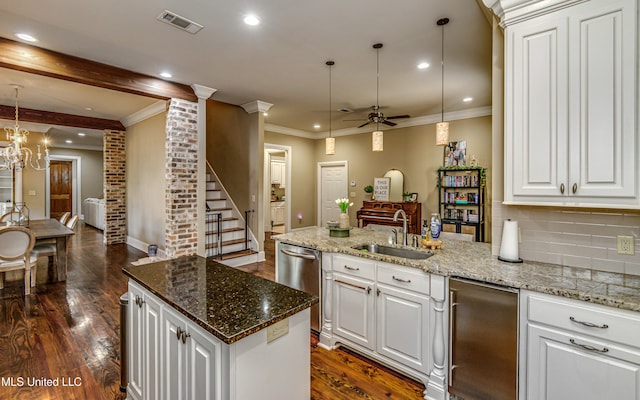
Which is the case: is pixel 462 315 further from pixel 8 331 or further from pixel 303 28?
pixel 8 331

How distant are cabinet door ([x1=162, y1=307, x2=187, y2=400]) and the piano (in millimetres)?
5196

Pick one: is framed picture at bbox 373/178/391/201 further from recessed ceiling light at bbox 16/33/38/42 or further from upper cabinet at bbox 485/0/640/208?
recessed ceiling light at bbox 16/33/38/42

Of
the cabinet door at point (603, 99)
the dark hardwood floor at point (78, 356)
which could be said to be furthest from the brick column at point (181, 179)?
the cabinet door at point (603, 99)

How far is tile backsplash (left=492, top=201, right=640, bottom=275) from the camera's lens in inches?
72.3

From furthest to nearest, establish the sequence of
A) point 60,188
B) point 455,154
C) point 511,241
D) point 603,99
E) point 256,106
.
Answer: point 60,188 → point 455,154 → point 256,106 → point 511,241 → point 603,99

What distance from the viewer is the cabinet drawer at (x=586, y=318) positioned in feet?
4.64

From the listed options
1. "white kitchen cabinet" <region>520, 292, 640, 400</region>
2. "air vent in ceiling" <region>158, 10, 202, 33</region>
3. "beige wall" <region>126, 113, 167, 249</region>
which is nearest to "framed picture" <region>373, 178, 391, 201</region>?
"beige wall" <region>126, 113, 167, 249</region>

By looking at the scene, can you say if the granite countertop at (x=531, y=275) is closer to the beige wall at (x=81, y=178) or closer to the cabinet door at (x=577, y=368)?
the cabinet door at (x=577, y=368)

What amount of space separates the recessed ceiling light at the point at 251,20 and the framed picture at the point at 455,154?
4691mm

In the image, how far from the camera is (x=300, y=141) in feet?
26.9

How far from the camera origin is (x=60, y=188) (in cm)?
1074

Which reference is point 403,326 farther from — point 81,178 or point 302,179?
point 81,178

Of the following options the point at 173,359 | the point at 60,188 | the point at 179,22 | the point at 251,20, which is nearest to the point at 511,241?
the point at 173,359

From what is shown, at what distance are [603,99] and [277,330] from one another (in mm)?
2121
